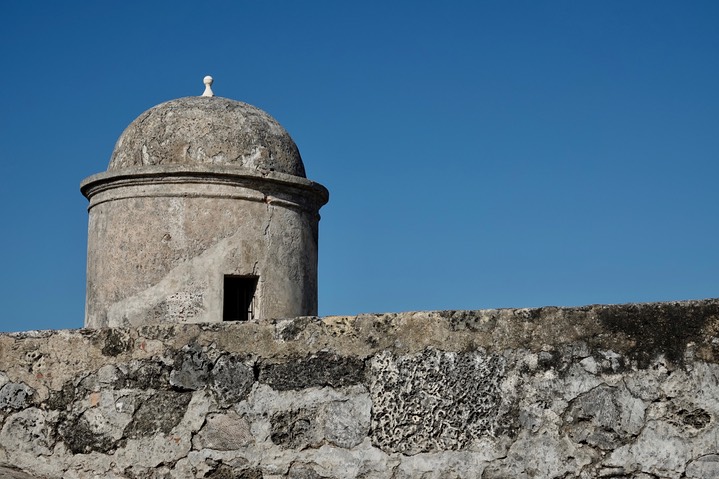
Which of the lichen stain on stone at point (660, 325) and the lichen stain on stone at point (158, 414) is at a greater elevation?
the lichen stain on stone at point (660, 325)

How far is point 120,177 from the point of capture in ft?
30.5

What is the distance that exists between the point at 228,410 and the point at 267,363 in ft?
0.79

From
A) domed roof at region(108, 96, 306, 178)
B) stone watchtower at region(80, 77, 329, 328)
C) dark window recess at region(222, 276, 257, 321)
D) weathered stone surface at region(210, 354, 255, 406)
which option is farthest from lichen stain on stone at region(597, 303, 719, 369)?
domed roof at region(108, 96, 306, 178)

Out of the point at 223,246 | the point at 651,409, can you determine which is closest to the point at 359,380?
the point at 651,409

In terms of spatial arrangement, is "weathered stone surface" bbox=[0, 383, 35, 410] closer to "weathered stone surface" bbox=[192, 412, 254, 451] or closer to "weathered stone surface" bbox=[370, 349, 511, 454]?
"weathered stone surface" bbox=[192, 412, 254, 451]

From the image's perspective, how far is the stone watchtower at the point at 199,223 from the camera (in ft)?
30.0

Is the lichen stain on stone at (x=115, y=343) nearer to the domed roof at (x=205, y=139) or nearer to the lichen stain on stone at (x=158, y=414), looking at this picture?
the lichen stain on stone at (x=158, y=414)

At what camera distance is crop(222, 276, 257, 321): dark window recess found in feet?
30.9

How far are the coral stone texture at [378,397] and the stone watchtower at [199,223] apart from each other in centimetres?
475

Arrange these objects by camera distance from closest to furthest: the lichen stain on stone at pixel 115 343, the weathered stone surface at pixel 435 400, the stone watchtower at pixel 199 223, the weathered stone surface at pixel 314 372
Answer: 1. the weathered stone surface at pixel 435 400
2. the weathered stone surface at pixel 314 372
3. the lichen stain on stone at pixel 115 343
4. the stone watchtower at pixel 199 223

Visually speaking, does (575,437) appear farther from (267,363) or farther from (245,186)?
(245,186)

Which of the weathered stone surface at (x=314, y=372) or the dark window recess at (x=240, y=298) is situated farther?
the dark window recess at (x=240, y=298)

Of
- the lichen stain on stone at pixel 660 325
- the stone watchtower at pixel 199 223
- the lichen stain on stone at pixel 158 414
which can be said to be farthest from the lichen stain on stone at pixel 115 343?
the stone watchtower at pixel 199 223

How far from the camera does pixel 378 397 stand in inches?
154
